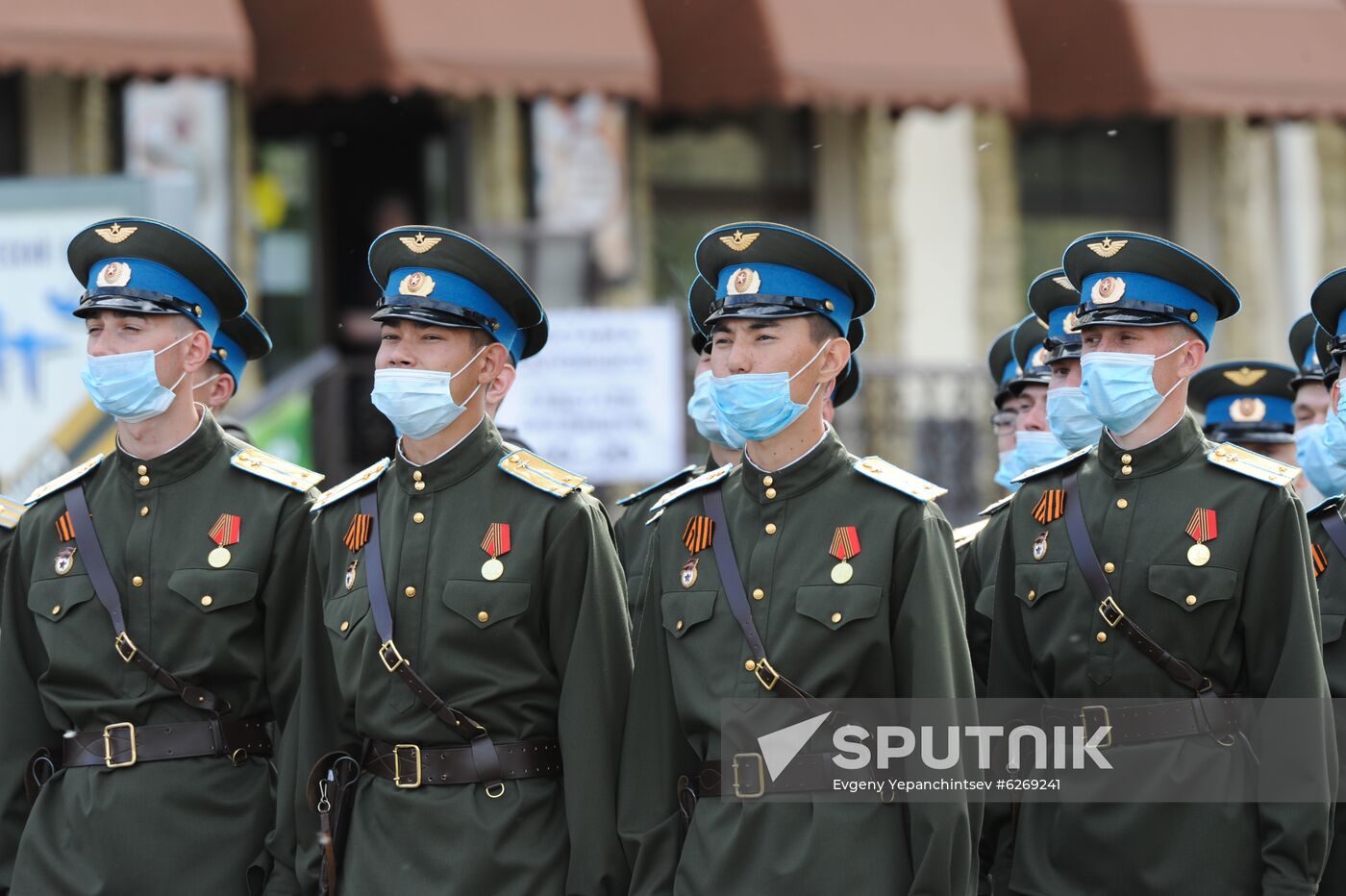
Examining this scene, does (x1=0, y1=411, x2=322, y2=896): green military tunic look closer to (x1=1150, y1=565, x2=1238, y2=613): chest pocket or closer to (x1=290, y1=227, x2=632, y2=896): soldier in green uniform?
(x1=290, y1=227, x2=632, y2=896): soldier in green uniform

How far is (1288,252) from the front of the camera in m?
17.2

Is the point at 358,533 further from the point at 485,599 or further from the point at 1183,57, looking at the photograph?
the point at 1183,57

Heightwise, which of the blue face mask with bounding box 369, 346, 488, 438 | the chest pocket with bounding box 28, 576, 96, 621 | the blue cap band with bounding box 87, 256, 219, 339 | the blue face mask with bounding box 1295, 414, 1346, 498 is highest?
the blue cap band with bounding box 87, 256, 219, 339

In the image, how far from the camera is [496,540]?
15.7ft

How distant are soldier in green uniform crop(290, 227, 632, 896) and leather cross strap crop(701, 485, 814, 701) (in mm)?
315

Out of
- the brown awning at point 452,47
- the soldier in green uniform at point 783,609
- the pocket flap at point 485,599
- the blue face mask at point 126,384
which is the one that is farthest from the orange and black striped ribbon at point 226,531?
the brown awning at point 452,47

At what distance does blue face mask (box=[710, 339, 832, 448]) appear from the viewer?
182 inches

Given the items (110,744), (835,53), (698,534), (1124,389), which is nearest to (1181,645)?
(1124,389)

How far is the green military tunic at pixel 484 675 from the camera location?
15.0ft

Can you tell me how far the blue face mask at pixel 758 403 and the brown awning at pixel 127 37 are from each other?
8128mm

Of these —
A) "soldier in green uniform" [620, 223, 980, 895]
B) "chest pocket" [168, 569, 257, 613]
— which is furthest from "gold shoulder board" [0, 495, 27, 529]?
"soldier in green uniform" [620, 223, 980, 895]

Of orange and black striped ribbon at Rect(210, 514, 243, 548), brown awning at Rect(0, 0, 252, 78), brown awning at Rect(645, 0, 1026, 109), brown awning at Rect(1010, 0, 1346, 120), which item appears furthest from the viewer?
brown awning at Rect(1010, 0, 1346, 120)

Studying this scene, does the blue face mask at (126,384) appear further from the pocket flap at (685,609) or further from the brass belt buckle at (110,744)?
the pocket flap at (685,609)

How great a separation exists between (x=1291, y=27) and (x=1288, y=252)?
2.72m
